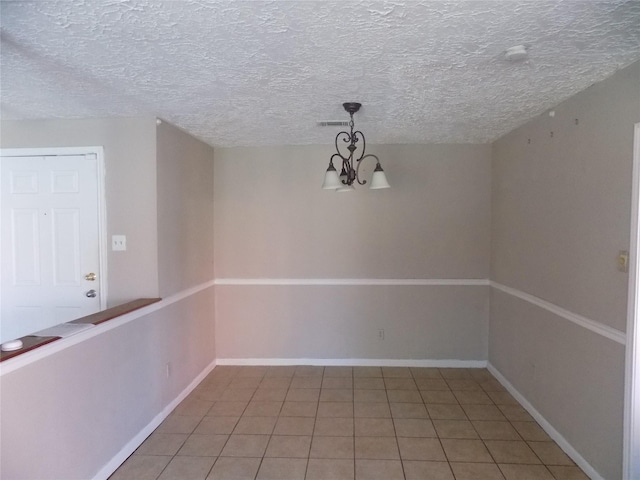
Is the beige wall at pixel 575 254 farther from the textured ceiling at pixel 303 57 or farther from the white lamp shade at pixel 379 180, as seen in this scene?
the white lamp shade at pixel 379 180

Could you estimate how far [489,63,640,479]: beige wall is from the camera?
78.5 inches

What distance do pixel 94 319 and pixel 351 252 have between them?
2.47 metres

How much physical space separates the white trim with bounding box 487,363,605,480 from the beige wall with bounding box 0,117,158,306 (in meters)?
3.12

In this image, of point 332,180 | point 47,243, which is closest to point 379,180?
point 332,180

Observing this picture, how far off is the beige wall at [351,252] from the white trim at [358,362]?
0.16 feet

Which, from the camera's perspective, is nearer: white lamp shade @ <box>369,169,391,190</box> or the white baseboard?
the white baseboard

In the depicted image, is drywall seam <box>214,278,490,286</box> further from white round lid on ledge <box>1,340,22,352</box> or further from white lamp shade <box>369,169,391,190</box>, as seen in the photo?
white round lid on ledge <box>1,340,22,352</box>

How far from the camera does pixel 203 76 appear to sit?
6.75 feet

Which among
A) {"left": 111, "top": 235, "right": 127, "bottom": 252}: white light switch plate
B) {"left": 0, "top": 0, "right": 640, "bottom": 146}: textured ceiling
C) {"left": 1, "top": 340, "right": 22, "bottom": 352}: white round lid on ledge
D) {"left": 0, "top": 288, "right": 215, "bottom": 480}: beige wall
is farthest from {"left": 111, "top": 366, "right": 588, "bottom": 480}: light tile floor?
{"left": 0, "top": 0, "right": 640, "bottom": 146}: textured ceiling

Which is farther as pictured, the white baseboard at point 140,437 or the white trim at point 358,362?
the white trim at point 358,362

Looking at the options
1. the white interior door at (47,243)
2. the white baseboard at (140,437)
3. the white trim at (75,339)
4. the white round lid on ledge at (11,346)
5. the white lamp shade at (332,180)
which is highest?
the white lamp shade at (332,180)

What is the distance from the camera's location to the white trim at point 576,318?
6.54 ft

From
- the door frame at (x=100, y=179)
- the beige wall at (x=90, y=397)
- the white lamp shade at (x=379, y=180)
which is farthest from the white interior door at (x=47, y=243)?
the white lamp shade at (x=379, y=180)

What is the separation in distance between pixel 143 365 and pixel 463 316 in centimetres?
311
